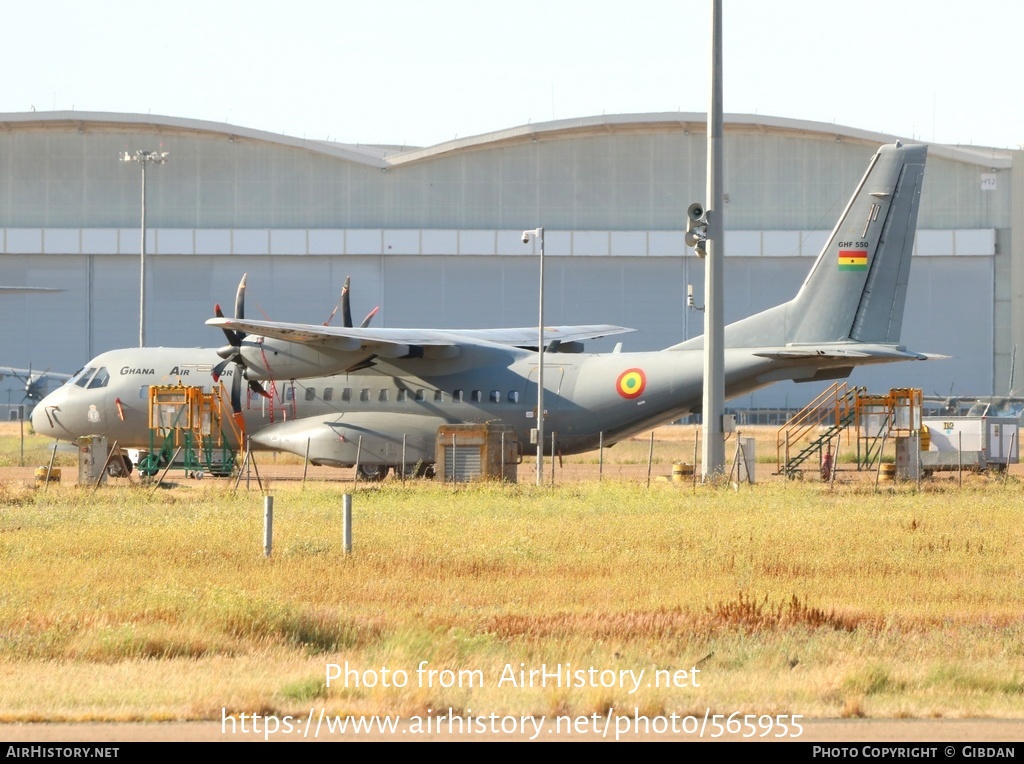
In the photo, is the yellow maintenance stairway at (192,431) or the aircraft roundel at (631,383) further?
the yellow maintenance stairway at (192,431)

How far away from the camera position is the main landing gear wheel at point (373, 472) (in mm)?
36781

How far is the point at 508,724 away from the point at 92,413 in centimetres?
3100

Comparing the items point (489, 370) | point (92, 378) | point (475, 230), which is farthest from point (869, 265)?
point (475, 230)

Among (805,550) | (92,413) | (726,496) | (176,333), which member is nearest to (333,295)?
(176,333)

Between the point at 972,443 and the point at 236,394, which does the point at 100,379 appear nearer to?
the point at 236,394

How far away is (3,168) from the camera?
259 feet

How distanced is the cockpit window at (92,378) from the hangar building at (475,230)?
37.3 metres

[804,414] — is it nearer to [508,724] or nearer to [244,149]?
[508,724]

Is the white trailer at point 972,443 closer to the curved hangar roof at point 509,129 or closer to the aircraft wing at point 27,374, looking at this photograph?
the curved hangar roof at point 509,129

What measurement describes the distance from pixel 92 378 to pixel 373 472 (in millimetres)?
8921

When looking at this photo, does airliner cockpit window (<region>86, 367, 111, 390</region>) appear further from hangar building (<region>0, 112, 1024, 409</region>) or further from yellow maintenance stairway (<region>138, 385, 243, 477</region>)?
hangar building (<region>0, 112, 1024, 409</region>)

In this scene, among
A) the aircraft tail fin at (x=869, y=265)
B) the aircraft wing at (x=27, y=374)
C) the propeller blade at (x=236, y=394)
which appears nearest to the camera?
the aircraft tail fin at (x=869, y=265)

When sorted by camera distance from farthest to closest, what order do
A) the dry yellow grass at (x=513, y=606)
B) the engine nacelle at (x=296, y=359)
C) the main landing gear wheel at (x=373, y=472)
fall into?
1. the main landing gear wheel at (x=373, y=472)
2. the engine nacelle at (x=296, y=359)
3. the dry yellow grass at (x=513, y=606)

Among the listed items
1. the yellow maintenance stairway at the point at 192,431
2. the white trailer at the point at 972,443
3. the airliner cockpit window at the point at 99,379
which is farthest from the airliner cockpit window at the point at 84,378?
the white trailer at the point at 972,443
